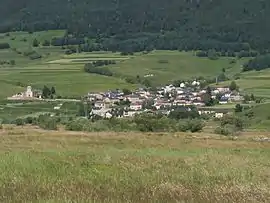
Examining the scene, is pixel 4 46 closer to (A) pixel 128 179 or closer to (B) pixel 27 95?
(B) pixel 27 95

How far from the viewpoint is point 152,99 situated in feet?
375

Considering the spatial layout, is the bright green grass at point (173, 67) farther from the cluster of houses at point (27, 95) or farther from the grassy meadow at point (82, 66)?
the cluster of houses at point (27, 95)

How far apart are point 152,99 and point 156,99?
3.40 ft

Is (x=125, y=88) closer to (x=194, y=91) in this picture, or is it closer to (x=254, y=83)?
(x=194, y=91)

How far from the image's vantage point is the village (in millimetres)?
101188

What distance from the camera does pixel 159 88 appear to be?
133 metres

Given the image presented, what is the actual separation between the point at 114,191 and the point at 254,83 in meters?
112

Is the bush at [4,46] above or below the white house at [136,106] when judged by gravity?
above

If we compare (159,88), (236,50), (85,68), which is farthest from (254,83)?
(236,50)

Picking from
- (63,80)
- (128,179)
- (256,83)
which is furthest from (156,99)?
(128,179)

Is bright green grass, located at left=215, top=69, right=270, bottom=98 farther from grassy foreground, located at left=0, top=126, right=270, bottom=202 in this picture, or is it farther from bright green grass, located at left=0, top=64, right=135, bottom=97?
grassy foreground, located at left=0, top=126, right=270, bottom=202

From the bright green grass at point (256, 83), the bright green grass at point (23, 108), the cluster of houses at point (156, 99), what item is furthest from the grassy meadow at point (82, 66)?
the bright green grass at point (23, 108)

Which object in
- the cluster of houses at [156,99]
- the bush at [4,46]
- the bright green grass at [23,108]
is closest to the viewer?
the bright green grass at [23,108]

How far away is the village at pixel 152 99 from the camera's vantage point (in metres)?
101
